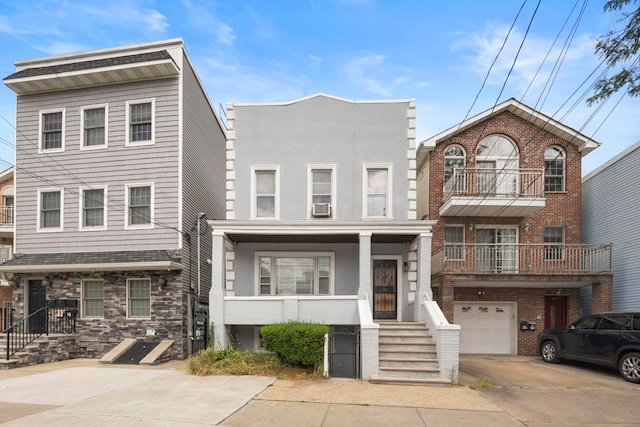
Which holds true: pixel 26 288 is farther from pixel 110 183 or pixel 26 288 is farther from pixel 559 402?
pixel 559 402

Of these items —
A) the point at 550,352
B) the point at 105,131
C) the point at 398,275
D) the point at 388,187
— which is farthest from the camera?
the point at 105,131

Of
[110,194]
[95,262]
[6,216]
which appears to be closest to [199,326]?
[95,262]

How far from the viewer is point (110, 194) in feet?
47.3

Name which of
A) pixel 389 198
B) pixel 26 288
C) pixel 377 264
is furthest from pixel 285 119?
pixel 26 288

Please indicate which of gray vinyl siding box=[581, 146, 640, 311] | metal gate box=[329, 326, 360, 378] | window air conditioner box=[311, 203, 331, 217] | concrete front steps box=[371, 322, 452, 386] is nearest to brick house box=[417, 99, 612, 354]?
gray vinyl siding box=[581, 146, 640, 311]

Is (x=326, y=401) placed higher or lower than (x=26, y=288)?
lower

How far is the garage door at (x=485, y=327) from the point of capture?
614 inches

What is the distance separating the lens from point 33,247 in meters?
14.8

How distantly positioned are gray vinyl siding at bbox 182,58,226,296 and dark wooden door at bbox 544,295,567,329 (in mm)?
12919

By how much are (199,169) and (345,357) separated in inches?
351

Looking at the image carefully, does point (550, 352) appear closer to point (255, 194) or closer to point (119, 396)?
point (255, 194)

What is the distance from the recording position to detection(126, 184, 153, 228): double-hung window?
46.4 ft

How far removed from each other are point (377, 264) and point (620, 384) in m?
7.01

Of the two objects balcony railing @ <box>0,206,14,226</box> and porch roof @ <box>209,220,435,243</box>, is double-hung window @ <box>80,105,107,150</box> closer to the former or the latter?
porch roof @ <box>209,220,435,243</box>
